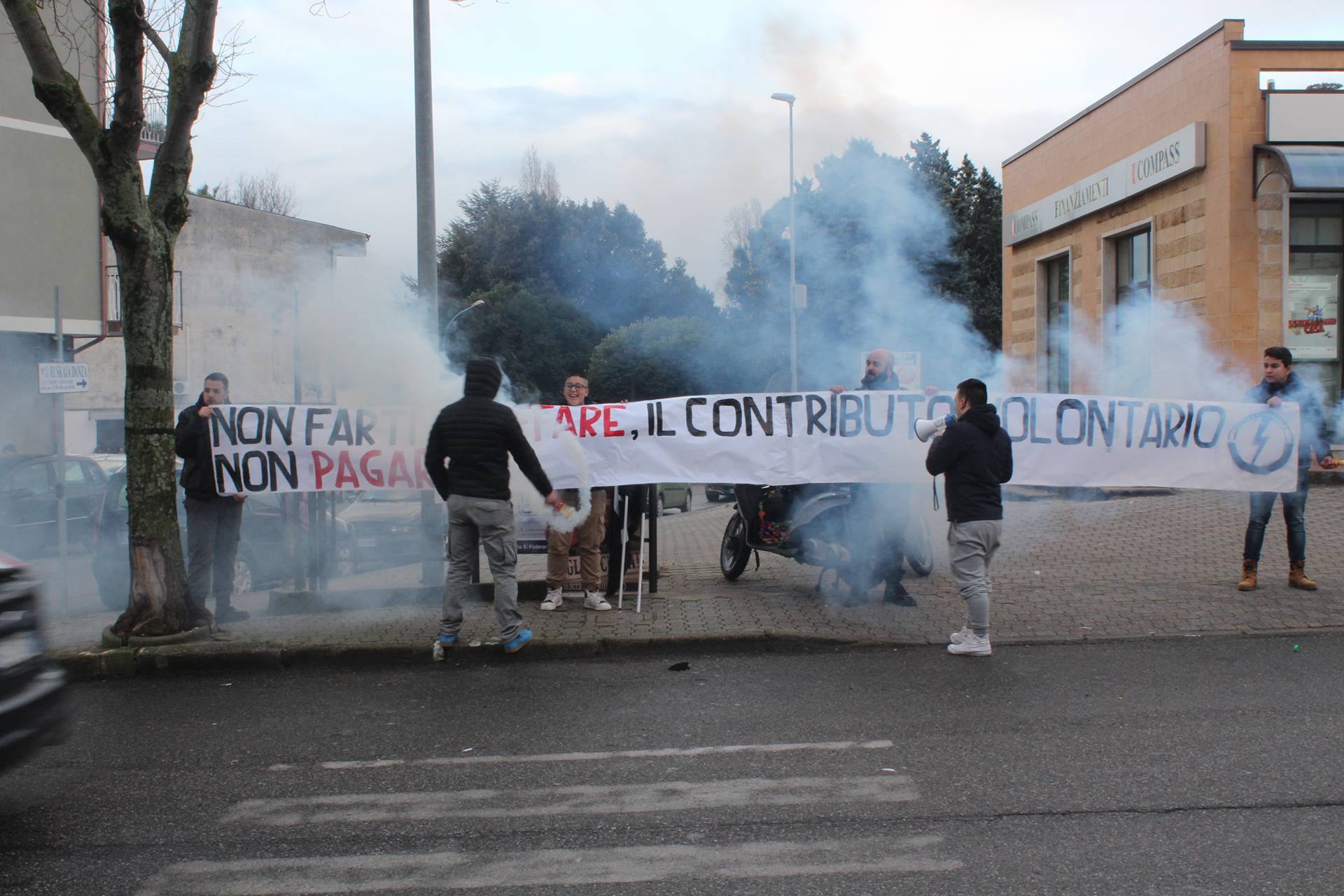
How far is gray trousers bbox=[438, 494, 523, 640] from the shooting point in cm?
667

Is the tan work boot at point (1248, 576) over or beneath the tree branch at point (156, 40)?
beneath

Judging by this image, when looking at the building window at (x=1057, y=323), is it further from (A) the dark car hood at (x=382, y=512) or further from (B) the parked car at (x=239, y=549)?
(B) the parked car at (x=239, y=549)

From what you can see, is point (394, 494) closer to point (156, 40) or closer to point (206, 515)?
point (206, 515)

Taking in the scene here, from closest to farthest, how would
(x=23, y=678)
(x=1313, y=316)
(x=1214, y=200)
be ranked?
1. (x=23, y=678)
2. (x=1214, y=200)
3. (x=1313, y=316)

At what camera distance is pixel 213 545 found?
7891 millimetres

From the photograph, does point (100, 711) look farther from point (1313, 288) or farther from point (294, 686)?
point (1313, 288)

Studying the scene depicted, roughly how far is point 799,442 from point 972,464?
175 cm

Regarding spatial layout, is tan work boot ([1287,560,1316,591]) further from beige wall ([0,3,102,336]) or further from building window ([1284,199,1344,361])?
beige wall ([0,3,102,336])

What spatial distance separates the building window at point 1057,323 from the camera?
18.6m

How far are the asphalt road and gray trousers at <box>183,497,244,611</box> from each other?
139 centimetres

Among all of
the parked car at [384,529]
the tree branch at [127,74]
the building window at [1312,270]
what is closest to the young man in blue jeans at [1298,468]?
the building window at [1312,270]

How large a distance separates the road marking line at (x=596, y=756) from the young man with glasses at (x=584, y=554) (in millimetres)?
3002

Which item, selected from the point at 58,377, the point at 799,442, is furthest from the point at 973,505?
the point at 58,377

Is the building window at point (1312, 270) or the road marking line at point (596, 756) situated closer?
the road marking line at point (596, 756)
